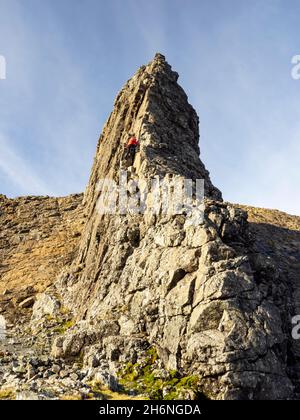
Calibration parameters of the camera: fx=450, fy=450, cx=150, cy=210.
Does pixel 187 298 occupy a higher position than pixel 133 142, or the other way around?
pixel 133 142

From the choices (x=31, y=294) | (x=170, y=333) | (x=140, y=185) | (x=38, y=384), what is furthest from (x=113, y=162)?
(x=38, y=384)

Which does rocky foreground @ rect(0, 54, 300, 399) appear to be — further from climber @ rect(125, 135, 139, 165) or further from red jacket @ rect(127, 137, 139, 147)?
climber @ rect(125, 135, 139, 165)

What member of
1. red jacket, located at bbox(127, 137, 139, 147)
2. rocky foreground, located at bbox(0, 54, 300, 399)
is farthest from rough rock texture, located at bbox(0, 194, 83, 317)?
red jacket, located at bbox(127, 137, 139, 147)

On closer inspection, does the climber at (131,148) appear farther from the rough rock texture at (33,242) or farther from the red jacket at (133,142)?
the rough rock texture at (33,242)

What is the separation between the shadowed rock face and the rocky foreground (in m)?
0.08

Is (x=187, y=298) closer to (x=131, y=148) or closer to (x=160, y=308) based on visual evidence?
(x=160, y=308)

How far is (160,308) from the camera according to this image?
32.1 meters

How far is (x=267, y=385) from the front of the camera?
26.3 meters

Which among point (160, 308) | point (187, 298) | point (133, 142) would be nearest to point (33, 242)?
point (133, 142)

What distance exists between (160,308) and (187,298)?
2649mm

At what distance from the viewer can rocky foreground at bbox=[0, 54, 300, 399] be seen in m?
26.7

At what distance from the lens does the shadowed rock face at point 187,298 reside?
26.9 metres
